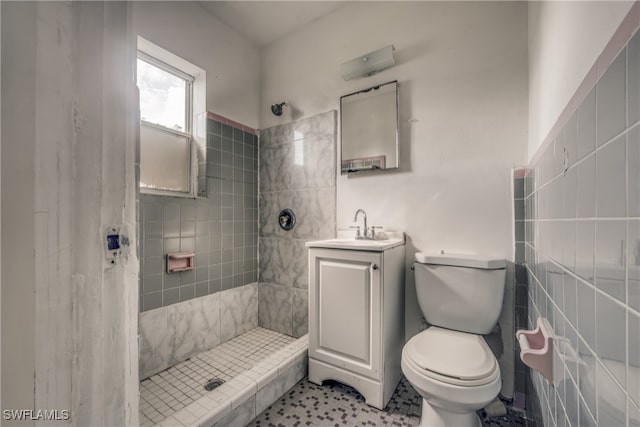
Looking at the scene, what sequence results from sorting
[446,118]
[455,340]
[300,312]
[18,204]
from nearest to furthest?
1. [18,204]
2. [455,340]
3. [446,118]
4. [300,312]

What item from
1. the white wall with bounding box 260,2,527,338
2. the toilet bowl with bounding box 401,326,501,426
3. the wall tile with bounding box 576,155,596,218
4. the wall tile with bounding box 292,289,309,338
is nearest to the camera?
the wall tile with bounding box 576,155,596,218

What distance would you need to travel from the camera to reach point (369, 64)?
1885 millimetres

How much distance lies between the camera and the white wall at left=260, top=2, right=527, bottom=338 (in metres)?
1.53

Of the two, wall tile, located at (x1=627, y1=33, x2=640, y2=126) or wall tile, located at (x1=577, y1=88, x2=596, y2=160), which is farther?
wall tile, located at (x1=577, y1=88, x2=596, y2=160)

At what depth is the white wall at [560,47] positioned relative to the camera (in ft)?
1.80

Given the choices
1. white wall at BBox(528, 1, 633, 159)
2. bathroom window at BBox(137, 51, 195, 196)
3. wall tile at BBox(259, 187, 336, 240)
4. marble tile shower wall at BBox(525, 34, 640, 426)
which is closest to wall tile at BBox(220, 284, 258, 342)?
wall tile at BBox(259, 187, 336, 240)

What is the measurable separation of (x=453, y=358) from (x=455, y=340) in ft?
0.62

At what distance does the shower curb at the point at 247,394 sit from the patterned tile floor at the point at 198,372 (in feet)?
0.64

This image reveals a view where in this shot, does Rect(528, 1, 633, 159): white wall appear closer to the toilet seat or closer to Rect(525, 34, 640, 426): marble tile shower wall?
Rect(525, 34, 640, 426): marble tile shower wall

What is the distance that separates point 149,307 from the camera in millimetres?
1702

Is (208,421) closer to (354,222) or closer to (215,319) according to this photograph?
(215,319)

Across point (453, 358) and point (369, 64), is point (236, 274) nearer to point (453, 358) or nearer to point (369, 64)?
point (453, 358)

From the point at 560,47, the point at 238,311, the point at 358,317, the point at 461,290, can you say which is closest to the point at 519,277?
the point at 461,290

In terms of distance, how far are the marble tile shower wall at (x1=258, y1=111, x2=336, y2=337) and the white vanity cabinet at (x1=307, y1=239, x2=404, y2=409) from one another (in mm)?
521
